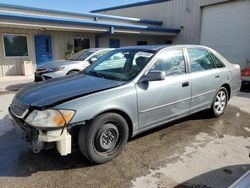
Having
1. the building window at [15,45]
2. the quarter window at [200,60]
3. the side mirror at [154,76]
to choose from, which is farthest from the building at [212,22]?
the building window at [15,45]

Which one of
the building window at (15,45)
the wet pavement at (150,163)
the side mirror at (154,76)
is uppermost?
the building window at (15,45)

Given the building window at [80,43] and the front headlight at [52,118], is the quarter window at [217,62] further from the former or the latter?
the building window at [80,43]

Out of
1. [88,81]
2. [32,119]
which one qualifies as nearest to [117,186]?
[32,119]

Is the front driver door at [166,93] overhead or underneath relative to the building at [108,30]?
underneath

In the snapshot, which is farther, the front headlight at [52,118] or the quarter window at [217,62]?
the quarter window at [217,62]

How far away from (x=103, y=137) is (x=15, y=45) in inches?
445

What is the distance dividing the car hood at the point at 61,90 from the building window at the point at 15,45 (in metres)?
10.1

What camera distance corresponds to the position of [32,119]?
108 inches

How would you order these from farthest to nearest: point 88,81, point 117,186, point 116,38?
1. point 116,38
2. point 88,81
3. point 117,186

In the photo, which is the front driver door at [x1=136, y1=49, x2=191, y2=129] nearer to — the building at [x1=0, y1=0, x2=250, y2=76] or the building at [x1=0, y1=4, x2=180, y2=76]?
the building at [x1=0, y1=0, x2=250, y2=76]

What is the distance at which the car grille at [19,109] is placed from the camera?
9.48ft

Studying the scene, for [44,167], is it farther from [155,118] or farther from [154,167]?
[155,118]

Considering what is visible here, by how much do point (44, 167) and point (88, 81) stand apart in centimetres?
137

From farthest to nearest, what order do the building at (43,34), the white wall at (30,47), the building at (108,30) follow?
the white wall at (30,47) < the building at (108,30) < the building at (43,34)
